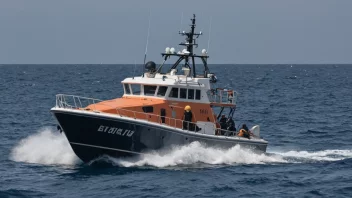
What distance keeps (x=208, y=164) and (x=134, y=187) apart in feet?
17.1

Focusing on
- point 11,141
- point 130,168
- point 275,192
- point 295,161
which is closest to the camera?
point 275,192

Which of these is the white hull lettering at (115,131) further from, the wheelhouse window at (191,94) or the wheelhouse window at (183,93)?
the wheelhouse window at (191,94)

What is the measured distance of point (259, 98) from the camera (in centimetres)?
6094

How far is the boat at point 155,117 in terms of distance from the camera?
22.7 metres

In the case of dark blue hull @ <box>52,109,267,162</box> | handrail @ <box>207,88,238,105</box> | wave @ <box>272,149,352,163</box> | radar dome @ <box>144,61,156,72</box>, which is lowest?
wave @ <box>272,149,352,163</box>

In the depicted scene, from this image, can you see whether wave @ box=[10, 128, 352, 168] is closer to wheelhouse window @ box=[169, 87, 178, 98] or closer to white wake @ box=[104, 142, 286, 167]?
white wake @ box=[104, 142, 286, 167]

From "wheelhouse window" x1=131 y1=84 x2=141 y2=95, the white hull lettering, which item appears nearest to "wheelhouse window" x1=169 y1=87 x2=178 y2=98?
"wheelhouse window" x1=131 y1=84 x2=141 y2=95

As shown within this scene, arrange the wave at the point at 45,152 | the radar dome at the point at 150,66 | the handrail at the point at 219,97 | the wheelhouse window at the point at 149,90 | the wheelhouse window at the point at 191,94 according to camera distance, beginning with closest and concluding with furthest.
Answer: the wave at the point at 45,152
the wheelhouse window at the point at 149,90
the wheelhouse window at the point at 191,94
the radar dome at the point at 150,66
the handrail at the point at 219,97

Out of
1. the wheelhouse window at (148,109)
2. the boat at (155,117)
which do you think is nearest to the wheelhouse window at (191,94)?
the boat at (155,117)

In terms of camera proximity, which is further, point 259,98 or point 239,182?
point 259,98

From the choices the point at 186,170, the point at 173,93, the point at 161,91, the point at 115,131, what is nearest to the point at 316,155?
the point at 173,93

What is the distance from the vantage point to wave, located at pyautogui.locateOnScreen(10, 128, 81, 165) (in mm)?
24281
